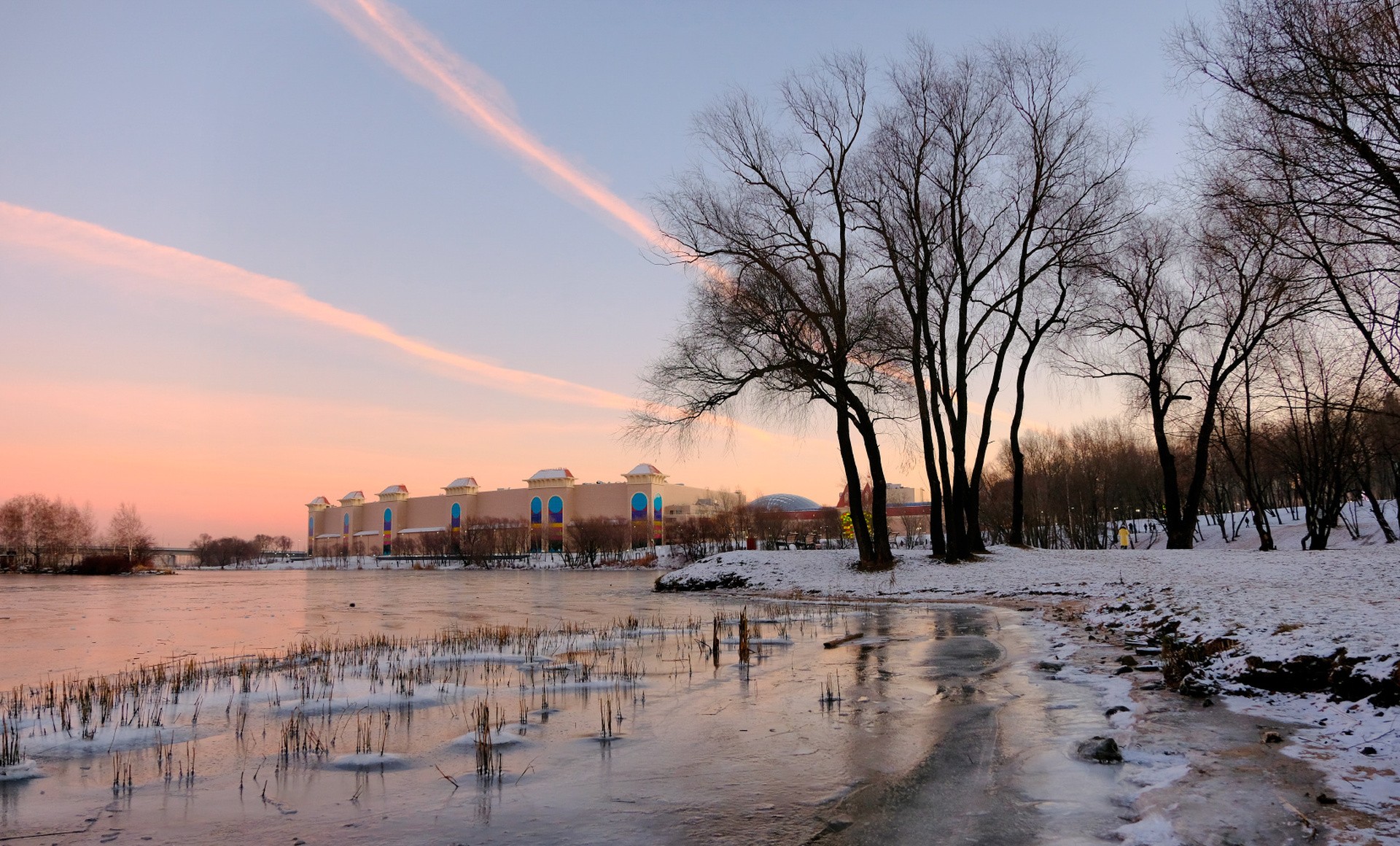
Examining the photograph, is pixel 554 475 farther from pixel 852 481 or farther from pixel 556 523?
pixel 852 481

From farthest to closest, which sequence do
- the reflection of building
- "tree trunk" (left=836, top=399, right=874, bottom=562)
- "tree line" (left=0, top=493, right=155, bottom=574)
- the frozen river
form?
the reflection of building → "tree line" (left=0, top=493, right=155, bottom=574) → "tree trunk" (left=836, top=399, right=874, bottom=562) → the frozen river

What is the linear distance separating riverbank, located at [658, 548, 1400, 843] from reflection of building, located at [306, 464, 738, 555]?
122557 millimetres

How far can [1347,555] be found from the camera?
19.5 m

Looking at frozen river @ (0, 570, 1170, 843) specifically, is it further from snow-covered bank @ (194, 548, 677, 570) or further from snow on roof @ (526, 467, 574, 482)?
snow on roof @ (526, 467, 574, 482)

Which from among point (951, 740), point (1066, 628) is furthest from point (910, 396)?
point (951, 740)

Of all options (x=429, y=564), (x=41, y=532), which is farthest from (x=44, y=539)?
(x=429, y=564)

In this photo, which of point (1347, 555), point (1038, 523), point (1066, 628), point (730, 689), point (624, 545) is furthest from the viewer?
point (624, 545)

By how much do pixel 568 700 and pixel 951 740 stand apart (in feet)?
13.1

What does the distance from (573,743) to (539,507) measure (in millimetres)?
150534

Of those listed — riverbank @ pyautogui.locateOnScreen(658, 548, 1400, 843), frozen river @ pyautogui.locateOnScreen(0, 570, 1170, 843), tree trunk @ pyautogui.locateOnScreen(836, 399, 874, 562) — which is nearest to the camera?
frozen river @ pyautogui.locateOnScreen(0, 570, 1170, 843)

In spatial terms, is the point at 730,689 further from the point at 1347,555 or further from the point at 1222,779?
the point at 1347,555

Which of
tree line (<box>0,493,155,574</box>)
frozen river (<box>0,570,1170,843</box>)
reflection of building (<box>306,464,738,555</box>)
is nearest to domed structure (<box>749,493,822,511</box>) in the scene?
reflection of building (<box>306,464,738,555</box>)

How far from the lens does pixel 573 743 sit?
659cm

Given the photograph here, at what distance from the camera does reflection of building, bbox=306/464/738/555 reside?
149000 mm
